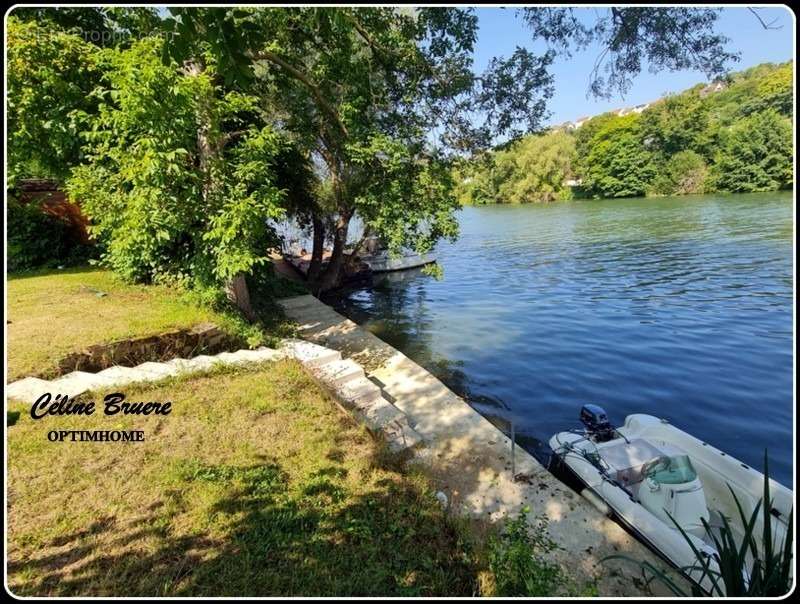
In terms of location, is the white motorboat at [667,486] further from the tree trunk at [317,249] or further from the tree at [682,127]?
the tree at [682,127]

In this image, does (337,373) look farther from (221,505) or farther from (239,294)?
(221,505)

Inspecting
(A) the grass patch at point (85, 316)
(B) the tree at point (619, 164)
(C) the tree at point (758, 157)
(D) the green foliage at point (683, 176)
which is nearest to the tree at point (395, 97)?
(A) the grass patch at point (85, 316)

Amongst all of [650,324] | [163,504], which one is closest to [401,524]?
[163,504]

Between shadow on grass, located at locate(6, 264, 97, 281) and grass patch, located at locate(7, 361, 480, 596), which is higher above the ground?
shadow on grass, located at locate(6, 264, 97, 281)

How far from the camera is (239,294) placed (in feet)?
31.9

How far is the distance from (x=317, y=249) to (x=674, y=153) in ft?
189

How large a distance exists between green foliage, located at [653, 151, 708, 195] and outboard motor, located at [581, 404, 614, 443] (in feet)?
187

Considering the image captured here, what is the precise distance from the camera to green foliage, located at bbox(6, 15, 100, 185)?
791cm

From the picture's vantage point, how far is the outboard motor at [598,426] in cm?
645

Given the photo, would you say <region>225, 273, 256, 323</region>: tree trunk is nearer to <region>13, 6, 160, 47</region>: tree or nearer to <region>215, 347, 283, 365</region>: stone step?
<region>215, 347, 283, 365</region>: stone step

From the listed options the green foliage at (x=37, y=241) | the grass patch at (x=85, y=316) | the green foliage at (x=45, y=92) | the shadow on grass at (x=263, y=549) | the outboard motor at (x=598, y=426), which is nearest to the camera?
the shadow on grass at (x=263, y=549)

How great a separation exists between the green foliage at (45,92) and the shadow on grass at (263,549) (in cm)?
776

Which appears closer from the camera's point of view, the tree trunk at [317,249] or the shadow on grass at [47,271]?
the shadow on grass at [47,271]

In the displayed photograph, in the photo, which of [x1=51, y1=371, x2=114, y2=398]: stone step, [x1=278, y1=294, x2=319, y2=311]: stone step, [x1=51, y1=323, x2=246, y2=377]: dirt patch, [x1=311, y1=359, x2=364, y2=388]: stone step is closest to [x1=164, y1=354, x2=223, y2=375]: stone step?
[x1=51, y1=323, x2=246, y2=377]: dirt patch
